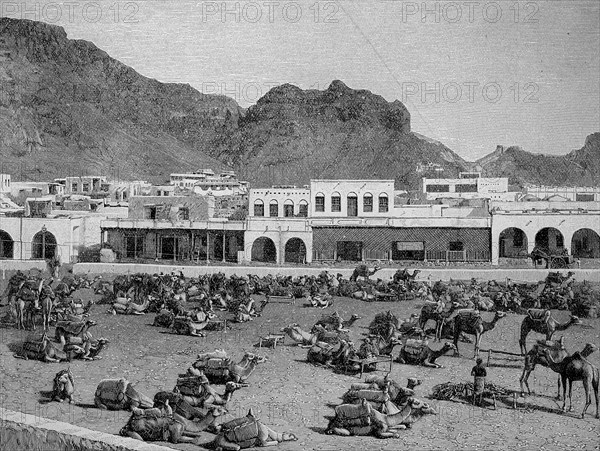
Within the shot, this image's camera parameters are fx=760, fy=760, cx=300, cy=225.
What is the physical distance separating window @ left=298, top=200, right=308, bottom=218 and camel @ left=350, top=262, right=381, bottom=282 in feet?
2.33

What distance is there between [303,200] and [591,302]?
103 inches

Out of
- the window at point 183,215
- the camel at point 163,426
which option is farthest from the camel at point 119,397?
the window at point 183,215

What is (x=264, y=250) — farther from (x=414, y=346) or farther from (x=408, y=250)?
(x=414, y=346)

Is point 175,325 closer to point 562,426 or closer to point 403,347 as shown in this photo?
point 403,347

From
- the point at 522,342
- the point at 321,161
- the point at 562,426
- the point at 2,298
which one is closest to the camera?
the point at 562,426

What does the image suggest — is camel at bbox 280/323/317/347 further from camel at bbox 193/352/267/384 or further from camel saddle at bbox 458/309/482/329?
camel saddle at bbox 458/309/482/329

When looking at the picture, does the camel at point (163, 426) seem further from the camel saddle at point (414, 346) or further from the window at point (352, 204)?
the window at point (352, 204)

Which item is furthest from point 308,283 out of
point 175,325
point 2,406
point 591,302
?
point 2,406

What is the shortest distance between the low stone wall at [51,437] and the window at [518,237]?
11.3 feet

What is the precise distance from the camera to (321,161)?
6.71m

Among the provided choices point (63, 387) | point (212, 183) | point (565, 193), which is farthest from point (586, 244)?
point (63, 387)

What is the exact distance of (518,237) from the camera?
22.3ft

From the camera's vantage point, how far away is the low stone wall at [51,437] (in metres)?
5.90

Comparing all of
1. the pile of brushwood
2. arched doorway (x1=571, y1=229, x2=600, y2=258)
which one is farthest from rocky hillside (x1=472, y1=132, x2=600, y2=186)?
the pile of brushwood
